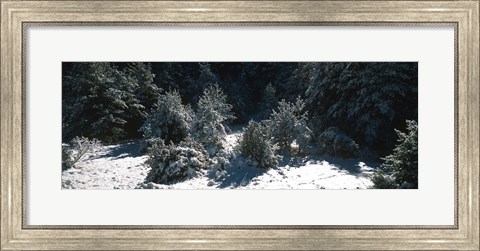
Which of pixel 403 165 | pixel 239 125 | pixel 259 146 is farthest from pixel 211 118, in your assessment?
pixel 403 165

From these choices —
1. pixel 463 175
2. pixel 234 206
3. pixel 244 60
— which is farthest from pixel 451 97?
pixel 234 206

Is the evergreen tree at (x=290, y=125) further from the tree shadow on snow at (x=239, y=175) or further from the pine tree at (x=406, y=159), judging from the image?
the pine tree at (x=406, y=159)

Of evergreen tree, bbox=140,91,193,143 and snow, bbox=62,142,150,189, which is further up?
evergreen tree, bbox=140,91,193,143

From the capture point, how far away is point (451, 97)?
4.55 metres

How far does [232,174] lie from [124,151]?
1288 mm

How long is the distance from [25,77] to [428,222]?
473 centimetres

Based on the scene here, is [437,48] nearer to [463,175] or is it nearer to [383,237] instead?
[463,175]

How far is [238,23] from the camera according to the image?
451cm

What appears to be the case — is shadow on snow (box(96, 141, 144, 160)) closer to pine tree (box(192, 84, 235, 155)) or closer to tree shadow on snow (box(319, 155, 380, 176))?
pine tree (box(192, 84, 235, 155))

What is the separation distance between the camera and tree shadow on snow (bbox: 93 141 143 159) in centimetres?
477

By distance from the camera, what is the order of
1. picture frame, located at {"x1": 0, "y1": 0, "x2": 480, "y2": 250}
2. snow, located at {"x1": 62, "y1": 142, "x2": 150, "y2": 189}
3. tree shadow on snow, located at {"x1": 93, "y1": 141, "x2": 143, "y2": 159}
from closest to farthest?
picture frame, located at {"x1": 0, "y1": 0, "x2": 480, "y2": 250}
snow, located at {"x1": 62, "y1": 142, "x2": 150, "y2": 189}
tree shadow on snow, located at {"x1": 93, "y1": 141, "x2": 143, "y2": 159}

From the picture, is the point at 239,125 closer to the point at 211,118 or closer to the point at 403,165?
the point at 211,118

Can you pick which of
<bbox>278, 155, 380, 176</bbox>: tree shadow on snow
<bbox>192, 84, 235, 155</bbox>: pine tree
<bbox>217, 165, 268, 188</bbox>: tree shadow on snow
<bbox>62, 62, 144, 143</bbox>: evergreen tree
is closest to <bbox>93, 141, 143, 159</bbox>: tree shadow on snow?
<bbox>62, 62, 144, 143</bbox>: evergreen tree

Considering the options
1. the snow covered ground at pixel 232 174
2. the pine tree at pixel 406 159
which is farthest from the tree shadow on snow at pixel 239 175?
the pine tree at pixel 406 159
